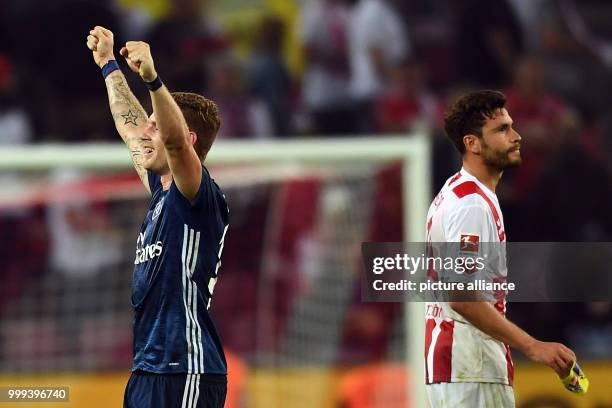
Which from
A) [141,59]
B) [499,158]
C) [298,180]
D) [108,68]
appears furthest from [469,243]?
[298,180]

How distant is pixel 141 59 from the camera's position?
13.5 feet

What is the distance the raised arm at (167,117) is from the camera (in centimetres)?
416

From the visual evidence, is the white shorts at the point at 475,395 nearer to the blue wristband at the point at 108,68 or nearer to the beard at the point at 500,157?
the beard at the point at 500,157

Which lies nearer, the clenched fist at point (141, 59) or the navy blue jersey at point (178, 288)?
the clenched fist at point (141, 59)

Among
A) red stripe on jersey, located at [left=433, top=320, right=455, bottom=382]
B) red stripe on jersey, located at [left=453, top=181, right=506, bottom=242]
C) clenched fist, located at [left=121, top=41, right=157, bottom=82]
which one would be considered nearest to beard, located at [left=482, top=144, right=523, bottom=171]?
red stripe on jersey, located at [left=453, top=181, right=506, bottom=242]

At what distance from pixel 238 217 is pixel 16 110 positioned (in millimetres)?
3232

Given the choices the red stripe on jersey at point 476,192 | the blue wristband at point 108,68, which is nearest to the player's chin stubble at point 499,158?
the red stripe on jersey at point 476,192

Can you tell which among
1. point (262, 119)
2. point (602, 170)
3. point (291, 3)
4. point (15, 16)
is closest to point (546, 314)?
point (602, 170)

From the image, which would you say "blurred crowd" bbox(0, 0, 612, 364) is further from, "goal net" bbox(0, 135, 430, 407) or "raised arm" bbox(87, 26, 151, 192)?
"raised arm" bbox(87, 26, 151, 192)

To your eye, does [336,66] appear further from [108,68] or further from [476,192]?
[476,192]

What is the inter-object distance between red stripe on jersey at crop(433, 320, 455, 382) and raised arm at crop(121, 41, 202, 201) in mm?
1191

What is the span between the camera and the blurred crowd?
422 inches

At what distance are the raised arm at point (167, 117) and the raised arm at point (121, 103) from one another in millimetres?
824

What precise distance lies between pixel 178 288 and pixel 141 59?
88cm
